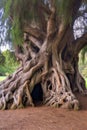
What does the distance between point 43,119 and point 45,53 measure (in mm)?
3910

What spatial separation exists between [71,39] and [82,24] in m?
1.22

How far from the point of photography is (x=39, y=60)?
1123cm

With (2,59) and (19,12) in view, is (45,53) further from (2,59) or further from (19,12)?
(2,59)

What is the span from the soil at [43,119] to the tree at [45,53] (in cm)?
63

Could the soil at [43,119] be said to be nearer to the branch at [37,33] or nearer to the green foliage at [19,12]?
the green foliage at [19,12]

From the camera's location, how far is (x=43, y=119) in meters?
7.85

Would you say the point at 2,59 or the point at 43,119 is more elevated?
the point at 2,59

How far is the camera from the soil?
699 cm

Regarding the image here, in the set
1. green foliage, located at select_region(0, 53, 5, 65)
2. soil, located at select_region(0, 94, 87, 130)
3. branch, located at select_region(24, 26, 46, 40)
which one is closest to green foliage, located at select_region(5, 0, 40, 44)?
branch, located at select_region(24, 26, 46, 40)

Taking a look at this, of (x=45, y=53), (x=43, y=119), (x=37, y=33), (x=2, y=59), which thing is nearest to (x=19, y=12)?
(x=45, y=53)

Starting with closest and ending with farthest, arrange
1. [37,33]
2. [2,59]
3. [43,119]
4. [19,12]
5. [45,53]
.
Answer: [43,119] → [19,12] → [45,53] → [37,33] → [2,59]

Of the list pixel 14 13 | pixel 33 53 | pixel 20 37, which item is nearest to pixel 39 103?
pixel 33 53

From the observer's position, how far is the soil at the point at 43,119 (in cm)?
699

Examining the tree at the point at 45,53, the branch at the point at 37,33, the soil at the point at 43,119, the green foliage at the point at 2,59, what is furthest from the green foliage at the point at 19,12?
the green foliage at the point at 2,59
